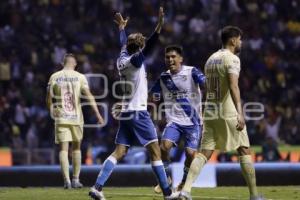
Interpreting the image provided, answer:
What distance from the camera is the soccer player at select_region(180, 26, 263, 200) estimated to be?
1268 cm

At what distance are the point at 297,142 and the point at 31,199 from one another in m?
11.5

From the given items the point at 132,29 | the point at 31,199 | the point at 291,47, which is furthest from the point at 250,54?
the point at 31,199

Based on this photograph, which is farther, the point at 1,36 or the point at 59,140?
the point at 1,36

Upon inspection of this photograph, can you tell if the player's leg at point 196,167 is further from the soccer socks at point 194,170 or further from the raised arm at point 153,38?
the raised arm at point 153,38

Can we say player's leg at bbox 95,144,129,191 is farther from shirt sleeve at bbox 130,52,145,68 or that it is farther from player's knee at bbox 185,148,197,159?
player's knee at bbox 185,148,197,159

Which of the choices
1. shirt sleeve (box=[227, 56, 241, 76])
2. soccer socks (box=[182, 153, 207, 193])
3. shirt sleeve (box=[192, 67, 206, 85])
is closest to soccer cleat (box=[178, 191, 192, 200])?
soccer socks (box=[182, 153, 207, 193])

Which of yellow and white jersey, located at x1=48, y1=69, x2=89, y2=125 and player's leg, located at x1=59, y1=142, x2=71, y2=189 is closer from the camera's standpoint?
player's leg, located at x1=59, y1=142, x2=71, y2=189

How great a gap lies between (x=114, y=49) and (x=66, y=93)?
13.7 m

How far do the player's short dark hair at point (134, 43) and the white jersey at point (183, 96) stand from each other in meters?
2.18

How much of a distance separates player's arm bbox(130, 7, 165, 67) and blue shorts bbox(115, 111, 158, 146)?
67cm

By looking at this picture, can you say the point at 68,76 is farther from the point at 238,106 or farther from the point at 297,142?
the point at 297,142

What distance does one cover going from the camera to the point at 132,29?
31.2 m

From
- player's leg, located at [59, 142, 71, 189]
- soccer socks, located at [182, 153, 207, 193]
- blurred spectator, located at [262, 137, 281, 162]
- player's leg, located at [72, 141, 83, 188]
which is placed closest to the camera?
soccer socks, located at [182, 153, 207, 193]

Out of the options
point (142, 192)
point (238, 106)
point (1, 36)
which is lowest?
point (142, 192)
